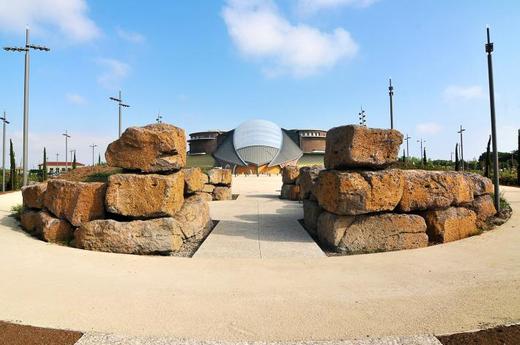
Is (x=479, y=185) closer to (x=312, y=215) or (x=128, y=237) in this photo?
(x=312, y=215)

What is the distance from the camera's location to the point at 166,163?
6652 millimetres

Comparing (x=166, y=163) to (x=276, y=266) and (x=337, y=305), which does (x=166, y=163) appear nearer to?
(x=276, y=266)

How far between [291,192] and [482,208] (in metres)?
9.86

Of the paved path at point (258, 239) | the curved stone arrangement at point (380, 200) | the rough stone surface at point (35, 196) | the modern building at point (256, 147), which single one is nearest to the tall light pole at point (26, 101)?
the rough stone surface at point (35, 196)

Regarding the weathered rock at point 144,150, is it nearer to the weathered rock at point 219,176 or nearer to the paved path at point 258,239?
the paved path at point 258,239

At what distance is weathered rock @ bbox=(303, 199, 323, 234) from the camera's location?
788 cm

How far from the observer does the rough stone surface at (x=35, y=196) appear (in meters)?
7.57

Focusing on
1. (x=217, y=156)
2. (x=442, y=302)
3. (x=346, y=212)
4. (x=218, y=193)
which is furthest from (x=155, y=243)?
(x=217, y=156)

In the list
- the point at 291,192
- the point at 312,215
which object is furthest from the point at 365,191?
the point at 291,192

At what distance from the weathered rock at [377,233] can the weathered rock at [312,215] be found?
135 centimetres

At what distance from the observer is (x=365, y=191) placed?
6211 mm

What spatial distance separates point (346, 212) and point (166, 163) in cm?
357

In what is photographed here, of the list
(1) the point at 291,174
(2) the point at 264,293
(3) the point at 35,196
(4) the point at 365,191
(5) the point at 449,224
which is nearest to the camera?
(2) the point at 264,293

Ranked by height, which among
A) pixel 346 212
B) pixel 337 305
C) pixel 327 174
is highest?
pixel 327 174
